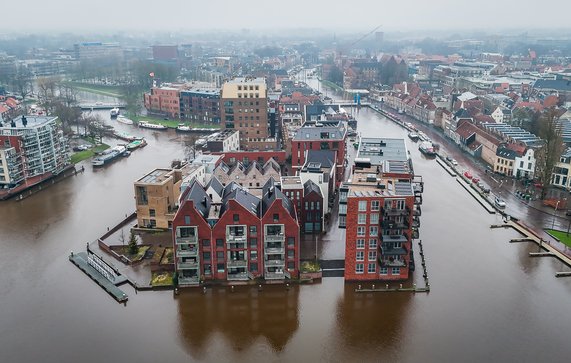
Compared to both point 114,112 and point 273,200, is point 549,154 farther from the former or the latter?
point 114,112

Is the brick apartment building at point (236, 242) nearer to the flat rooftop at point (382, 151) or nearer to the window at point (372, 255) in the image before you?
the window at point (372, 255)

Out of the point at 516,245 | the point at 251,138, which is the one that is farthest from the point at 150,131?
the point at 516,245

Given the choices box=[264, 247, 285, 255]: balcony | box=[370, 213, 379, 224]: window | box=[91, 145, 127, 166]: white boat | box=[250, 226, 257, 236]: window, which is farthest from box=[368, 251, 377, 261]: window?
box=[91, 145, 127, 166]: white boat

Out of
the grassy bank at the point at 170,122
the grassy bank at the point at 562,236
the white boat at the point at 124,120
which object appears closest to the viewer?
the grassy bank at the point at 562,236

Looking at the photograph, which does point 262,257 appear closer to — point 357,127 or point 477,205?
point 477,205

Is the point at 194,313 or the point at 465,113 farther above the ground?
the point at 465,113

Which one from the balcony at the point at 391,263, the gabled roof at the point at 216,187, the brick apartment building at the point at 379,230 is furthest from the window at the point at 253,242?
the balcony at the point at 391,263

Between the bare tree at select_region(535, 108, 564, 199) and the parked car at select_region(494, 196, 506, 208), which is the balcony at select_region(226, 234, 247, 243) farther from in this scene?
the bare tree at select_region(535, 108, 564, 199)
